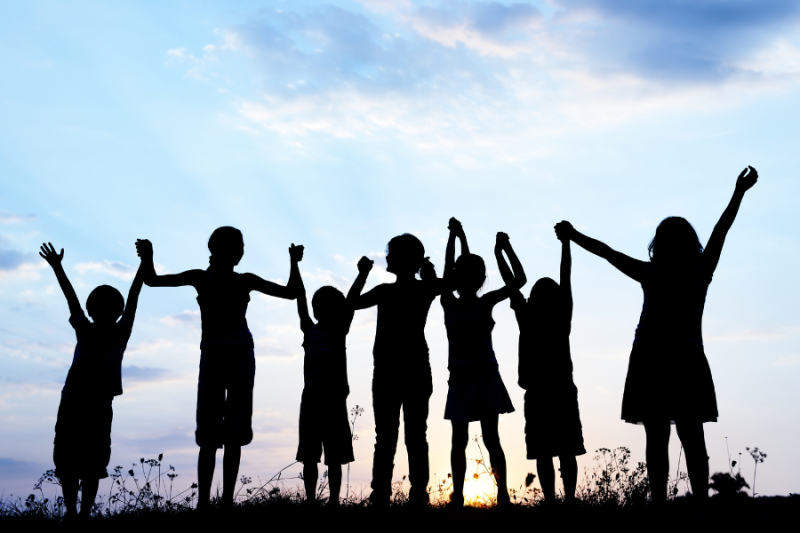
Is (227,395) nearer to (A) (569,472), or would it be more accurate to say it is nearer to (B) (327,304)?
(B) (327,304)

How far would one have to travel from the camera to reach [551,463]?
7.68 metres

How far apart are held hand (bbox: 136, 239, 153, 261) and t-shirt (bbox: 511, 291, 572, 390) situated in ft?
12.8

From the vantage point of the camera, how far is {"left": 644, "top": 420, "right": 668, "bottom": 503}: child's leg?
6203 millimetres

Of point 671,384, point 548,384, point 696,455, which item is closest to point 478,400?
point 548,384

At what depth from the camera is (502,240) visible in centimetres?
796

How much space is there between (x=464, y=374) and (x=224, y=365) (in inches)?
99.2

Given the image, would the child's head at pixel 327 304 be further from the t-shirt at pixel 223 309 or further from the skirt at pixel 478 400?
the skirt at pixel 478 400

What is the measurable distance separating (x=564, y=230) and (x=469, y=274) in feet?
4.62

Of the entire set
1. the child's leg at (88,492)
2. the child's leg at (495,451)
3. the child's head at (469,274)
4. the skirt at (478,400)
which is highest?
the child's head at (469,274)

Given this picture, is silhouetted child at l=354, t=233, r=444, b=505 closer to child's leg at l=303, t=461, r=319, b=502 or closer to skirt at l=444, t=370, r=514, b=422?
skirt at l=444, t=370, r=514, b=422

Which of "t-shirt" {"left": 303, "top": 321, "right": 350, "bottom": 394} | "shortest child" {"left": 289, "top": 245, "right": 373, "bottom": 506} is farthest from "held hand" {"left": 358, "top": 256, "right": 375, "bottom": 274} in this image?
"t-shirt" {"left": 303, "top": 321, "right": 350, "bottom": 394}

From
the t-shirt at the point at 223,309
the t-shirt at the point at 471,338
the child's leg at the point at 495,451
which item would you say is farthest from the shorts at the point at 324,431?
the child's leg at the point at 495,451

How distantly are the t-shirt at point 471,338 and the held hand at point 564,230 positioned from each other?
4.17ft

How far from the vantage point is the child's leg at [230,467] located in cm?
702
